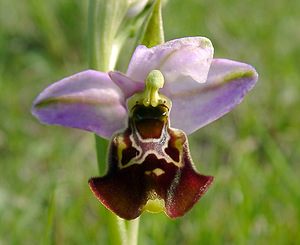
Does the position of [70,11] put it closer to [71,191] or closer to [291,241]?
[71,191]

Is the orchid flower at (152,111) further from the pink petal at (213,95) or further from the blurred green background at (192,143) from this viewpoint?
the blurred green background at (192,143)

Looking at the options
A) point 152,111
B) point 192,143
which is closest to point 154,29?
point 152,111

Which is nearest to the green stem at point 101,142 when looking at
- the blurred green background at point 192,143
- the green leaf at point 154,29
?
the blurred green background at point 192,143

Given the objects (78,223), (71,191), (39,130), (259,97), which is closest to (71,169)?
(71,191)

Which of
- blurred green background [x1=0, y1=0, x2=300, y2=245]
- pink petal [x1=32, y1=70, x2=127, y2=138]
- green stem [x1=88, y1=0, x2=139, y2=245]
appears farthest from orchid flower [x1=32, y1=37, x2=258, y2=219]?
blurred green background [x1=0, y1=0, x2=300, y2=245]

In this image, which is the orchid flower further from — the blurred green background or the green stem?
the blurred green background

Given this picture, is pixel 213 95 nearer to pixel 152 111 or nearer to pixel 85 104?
pixel 152 111
